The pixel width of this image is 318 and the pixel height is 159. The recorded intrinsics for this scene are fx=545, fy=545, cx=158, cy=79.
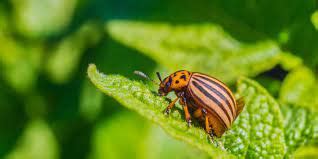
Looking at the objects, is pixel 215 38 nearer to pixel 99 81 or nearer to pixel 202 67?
pixel 202 67

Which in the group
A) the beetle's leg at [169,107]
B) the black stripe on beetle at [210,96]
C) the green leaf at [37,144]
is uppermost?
the black stripe on beetle at [210,96]

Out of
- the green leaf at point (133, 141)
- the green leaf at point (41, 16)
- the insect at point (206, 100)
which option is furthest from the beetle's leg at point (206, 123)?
the green leaf at point (41, 16)

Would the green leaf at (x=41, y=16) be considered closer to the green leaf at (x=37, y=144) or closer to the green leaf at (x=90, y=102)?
the green leaf at (x=90, y=102)

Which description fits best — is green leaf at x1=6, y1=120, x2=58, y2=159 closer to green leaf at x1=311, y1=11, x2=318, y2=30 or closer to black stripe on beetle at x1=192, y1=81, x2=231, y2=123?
black stripe on beetle at x1=192, y1=81, x2=231, y2=123

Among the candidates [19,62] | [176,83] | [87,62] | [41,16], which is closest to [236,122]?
[176,83]

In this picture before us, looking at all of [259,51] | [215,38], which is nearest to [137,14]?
[215,38]
